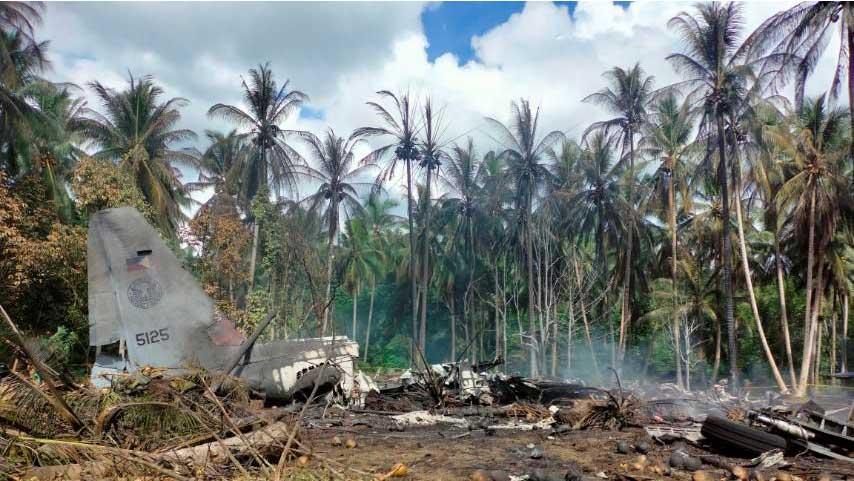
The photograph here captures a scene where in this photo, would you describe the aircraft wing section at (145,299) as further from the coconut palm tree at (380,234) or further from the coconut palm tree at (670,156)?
the coconut palm tree at (380,234)

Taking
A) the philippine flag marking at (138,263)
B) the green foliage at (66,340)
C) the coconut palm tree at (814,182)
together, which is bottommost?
the green foliage at (66,340)

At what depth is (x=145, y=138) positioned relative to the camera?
100 ft

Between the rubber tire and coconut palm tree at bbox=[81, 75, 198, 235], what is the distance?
25.9 meters

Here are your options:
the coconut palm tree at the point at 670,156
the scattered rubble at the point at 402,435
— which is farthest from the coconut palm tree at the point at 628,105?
the scattered rubble at the point at 402,435

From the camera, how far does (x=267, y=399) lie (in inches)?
502

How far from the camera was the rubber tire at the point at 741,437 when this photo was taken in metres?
8.67

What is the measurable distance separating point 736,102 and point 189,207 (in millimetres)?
31317

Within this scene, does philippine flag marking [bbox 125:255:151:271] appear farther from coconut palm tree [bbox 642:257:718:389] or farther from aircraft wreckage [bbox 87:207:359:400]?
coconut palm tree [bbox 642:257:718:389]

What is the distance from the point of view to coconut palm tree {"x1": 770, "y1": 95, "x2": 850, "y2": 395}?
81.9 ft

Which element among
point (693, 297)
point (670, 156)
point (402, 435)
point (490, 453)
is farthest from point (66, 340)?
point (693, 297)

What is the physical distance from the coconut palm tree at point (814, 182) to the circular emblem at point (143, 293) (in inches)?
932

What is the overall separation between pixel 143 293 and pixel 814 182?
25633 millimetres

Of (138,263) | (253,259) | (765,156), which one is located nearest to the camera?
(138,263)

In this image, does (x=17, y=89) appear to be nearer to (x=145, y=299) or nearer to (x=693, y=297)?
(x=145, y=299)
